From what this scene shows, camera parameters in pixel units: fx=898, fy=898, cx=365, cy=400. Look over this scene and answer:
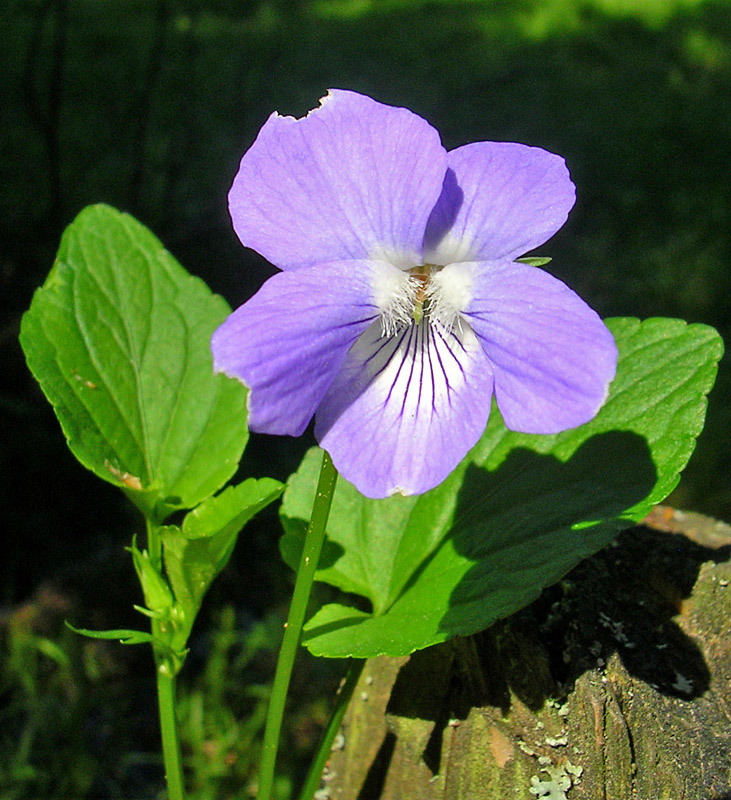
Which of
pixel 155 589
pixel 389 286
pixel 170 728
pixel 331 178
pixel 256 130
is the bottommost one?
pixel 256 130

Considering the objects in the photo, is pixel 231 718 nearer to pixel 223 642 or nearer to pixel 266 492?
pixel 223 642

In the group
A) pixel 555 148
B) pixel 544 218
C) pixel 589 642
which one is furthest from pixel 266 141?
pixel 555 148

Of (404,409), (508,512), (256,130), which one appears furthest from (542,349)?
(256,130)

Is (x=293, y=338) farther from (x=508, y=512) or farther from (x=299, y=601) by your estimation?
(x=508, y=512)

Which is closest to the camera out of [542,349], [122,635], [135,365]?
[542,349]

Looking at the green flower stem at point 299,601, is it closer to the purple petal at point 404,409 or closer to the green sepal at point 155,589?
the purple petal at point 404,409

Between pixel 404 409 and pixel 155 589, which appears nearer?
pixel 404 409

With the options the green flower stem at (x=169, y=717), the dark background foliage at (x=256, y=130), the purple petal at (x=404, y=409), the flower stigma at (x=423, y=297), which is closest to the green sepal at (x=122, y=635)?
the green flower stem at (x=169, y=717)
